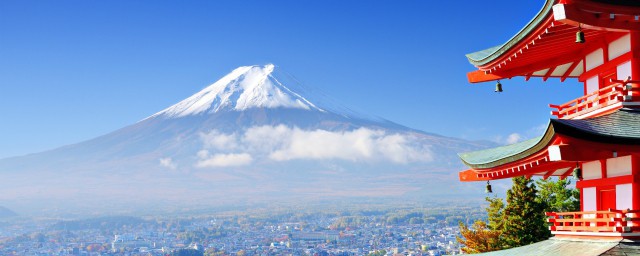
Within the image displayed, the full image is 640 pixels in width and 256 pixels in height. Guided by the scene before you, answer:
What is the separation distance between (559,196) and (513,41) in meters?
19.0

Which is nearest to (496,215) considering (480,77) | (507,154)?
(480,77)

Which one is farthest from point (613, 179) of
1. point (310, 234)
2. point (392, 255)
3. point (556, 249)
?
point (310, 234)

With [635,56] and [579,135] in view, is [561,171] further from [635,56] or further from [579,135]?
[579,135]

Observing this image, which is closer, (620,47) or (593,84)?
(620,47)

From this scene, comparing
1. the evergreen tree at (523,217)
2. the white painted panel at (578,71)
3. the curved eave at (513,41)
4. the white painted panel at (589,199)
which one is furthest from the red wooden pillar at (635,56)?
the evergreen tree at (523,217)

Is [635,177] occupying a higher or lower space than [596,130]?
lower

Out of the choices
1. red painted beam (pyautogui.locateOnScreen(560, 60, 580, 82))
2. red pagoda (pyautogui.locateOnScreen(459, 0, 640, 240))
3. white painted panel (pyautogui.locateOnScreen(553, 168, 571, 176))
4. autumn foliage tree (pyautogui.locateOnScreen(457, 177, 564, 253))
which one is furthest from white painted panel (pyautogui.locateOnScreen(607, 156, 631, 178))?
autumn foliage tree (pyautogui.locateOnScreen(457, 177, 564, 253))

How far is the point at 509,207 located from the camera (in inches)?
1184

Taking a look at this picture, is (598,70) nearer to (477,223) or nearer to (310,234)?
(477,223)

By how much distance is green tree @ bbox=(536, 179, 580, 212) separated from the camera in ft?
105

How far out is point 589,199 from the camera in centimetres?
1545

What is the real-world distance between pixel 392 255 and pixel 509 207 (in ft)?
293

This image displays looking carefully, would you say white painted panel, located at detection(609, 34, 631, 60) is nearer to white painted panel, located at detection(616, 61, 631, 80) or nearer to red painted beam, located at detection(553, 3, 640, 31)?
white painted panel, located at detection(616, 61, 631, 80)

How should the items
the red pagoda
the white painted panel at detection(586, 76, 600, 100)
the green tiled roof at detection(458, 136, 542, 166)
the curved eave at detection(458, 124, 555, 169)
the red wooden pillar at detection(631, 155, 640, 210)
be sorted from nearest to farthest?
1. the red pagoda
2. the curved eave at detection(458, 124, 555, 169)
3. the red wooden pillar at detection(631, 155, 640, 210)
4. the green tiled roof at detection(458, 136, 542, 166)
5. the white painted panel at detection(586, 76, 600, 100)
